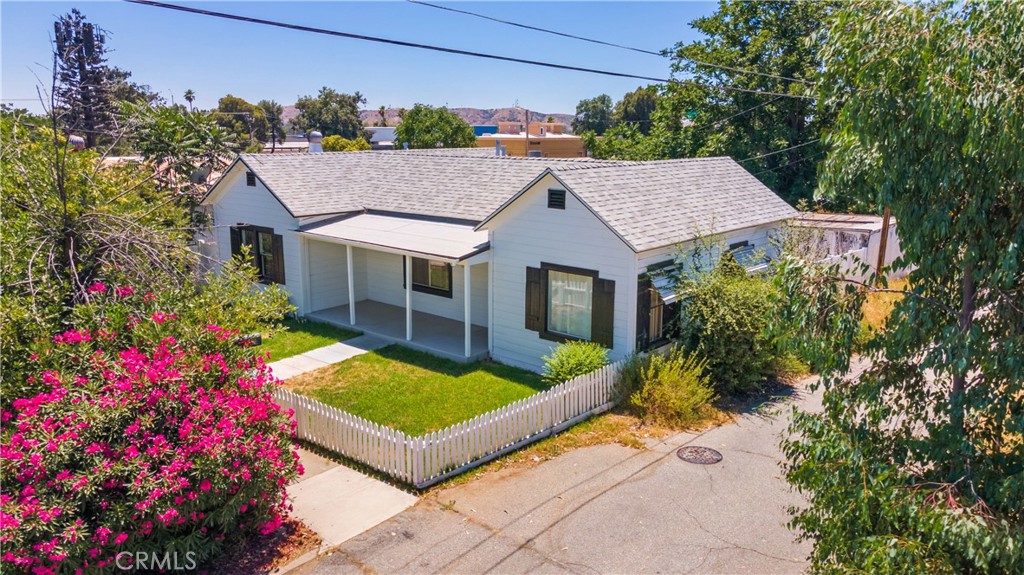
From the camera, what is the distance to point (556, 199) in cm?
1477

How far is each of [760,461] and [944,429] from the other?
618cm

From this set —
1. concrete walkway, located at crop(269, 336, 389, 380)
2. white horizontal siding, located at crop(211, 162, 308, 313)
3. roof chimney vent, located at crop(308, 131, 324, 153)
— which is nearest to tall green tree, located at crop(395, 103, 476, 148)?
roof chimney vent, located at crop(308, 131, 324, 153)

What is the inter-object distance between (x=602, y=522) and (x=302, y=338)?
36.6 ft

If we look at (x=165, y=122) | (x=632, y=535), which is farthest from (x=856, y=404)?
(x=165, y=122)

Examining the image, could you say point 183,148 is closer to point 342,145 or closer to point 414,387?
point 414,387

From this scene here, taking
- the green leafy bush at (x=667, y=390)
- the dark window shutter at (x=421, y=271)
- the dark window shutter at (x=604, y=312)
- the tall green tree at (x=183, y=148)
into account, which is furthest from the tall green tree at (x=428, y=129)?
the green leafy bush at (x=667, y=390)

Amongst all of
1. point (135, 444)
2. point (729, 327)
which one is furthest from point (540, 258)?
point (135, 444)

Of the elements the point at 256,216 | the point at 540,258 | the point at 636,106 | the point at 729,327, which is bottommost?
the point at 729,327

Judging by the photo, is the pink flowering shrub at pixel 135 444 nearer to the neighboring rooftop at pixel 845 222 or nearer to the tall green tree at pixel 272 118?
the neighboring rooftop at pixel 845 222

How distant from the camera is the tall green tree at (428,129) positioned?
52.2 m

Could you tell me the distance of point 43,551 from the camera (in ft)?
21.5

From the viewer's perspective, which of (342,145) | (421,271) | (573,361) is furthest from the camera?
(342,145)

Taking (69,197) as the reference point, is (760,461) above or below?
below

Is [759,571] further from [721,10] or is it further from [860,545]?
[721,10]
